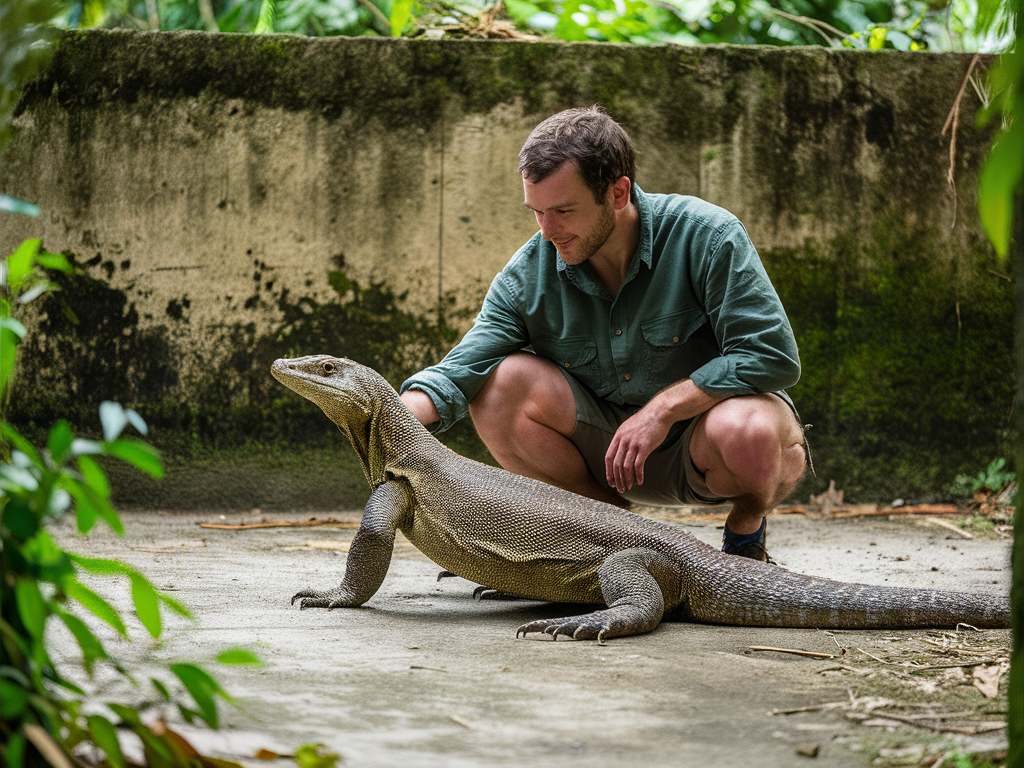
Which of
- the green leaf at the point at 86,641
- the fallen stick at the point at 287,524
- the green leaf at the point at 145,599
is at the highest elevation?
the green leaf at the point at 145,599

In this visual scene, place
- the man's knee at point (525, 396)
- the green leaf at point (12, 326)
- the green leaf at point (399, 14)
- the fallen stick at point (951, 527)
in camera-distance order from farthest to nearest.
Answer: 1. the green leaf at point (399, 14)
2. the fallen stick at point (951, 527)
3. the man's knee at point (525, 396)
4. the green leaf at point (12, 326)

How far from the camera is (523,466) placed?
12.7ft

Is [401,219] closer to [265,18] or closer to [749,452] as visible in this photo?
[265,18]

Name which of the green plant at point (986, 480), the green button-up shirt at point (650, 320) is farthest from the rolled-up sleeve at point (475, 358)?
the green plant at point (986, 480)

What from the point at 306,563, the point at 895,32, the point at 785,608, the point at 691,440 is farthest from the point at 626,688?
the point at 895,32

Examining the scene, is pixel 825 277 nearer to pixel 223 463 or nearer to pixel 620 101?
pixel 620 101

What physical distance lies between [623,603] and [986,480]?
384cm

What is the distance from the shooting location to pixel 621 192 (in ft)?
11.9

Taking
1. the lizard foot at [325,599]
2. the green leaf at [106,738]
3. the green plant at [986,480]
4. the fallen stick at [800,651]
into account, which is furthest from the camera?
the green plant at [986,480]

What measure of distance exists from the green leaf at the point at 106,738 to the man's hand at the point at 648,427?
7.21 feet

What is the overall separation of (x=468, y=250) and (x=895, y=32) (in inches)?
153

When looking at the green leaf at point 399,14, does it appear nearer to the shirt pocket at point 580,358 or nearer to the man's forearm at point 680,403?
the shirt pocket at point 580,358

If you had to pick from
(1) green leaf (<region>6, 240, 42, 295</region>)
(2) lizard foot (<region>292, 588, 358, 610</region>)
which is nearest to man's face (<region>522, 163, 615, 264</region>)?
(2) lizard foot (<region>292, 588, 358, 610</region>)

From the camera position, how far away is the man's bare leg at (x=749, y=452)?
3322 millimetres
